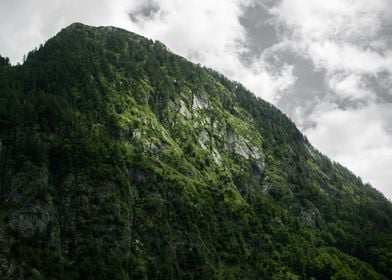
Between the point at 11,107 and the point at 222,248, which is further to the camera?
the point at 222,248

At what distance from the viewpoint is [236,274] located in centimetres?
18862

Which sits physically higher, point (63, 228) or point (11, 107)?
point (11, 107)

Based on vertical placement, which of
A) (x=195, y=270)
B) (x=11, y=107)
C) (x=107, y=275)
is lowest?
(x=107, y=275)

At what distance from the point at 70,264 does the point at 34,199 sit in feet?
85.5

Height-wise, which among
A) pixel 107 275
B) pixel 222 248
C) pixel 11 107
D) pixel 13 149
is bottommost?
pixel 107 275

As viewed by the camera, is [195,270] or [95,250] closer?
[95,250]

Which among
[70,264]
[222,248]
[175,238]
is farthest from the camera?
[222,248]

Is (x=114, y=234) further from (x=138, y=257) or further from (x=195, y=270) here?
(x=195, y=270)

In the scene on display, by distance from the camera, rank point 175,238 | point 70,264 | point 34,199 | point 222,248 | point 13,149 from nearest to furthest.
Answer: point 70,264
point 34,199
point 13,149
point 175,238
point 222,248

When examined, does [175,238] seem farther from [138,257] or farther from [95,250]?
[95,250]

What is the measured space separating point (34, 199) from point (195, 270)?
6385 cm

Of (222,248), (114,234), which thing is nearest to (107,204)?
(114,234)

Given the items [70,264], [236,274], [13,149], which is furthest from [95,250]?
[236,274]

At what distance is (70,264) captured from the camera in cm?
14525
